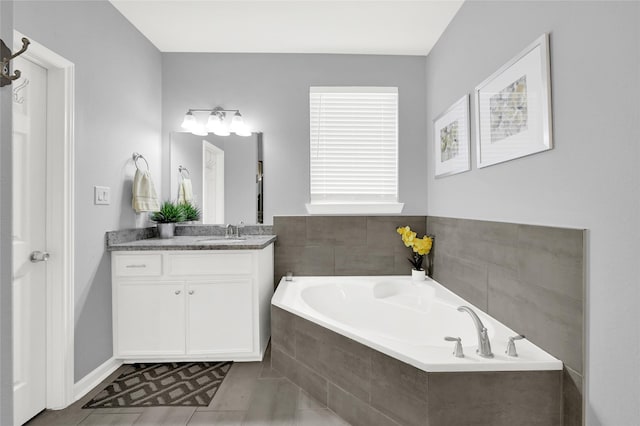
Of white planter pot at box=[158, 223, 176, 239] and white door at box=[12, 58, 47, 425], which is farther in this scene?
white planter pot at box=[158, 223, 176, 239]

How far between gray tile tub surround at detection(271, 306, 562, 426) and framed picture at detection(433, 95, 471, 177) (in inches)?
52.5

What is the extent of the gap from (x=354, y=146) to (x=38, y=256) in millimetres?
2396

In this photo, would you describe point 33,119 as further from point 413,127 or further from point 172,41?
point 413,127

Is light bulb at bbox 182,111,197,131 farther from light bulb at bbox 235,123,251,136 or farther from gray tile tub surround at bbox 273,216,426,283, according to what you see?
gray tile tub surround at bbox 273,216,426,283

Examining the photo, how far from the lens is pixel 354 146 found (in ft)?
9.99

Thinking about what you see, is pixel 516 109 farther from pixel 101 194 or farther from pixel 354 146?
pixel 101 194

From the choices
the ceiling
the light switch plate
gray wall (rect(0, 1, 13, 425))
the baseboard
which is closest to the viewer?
gray wall (rect(0, 1, 13, 425))

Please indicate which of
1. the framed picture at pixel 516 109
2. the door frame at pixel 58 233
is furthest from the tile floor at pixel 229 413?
the framed picture at pixel 516 109

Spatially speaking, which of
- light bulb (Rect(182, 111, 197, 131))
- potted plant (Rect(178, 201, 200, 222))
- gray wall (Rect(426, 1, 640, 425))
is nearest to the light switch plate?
potted plant (Rect(178, 201, 200, 222))

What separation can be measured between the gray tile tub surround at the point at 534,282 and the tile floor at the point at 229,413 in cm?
105

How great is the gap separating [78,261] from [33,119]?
84cm

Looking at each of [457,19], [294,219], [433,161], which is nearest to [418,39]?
[457,19]

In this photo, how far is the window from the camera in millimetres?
3025

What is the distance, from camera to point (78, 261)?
2.01m
